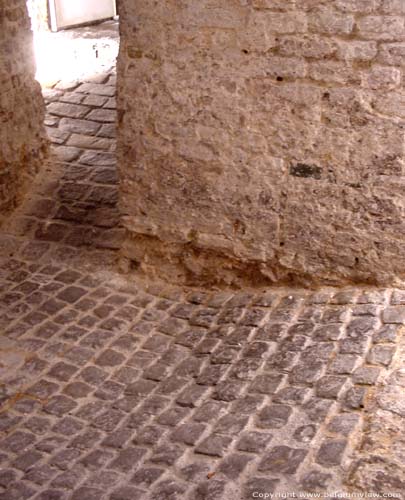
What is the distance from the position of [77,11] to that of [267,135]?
19.8 ft

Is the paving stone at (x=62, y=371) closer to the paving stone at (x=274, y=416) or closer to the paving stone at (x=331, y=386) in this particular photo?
the paving stone at (x=274, y=416)

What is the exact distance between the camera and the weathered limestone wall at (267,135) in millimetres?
4094

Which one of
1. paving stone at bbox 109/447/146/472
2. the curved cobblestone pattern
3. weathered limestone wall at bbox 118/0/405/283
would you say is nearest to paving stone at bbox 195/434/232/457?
the curved cobblestone pattern

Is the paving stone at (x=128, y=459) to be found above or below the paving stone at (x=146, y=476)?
below

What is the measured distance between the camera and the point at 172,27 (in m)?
4.54

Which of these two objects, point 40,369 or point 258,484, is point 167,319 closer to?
point 40,369

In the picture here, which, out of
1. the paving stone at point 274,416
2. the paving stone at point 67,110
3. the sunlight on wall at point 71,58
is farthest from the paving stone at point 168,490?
the sunlight on wall at point 71,58

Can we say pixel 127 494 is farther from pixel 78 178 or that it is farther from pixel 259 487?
pixel 78 178

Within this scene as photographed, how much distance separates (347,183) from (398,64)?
28.1 inches

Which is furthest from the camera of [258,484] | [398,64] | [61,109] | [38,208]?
[61,109]

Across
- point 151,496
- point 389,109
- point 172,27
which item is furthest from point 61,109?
point 151,496

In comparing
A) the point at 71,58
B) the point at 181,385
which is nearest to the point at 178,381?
the point at 181,385

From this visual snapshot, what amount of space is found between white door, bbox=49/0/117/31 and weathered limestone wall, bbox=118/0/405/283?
4991 millimetres

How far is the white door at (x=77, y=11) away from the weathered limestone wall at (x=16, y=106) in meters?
3.31
